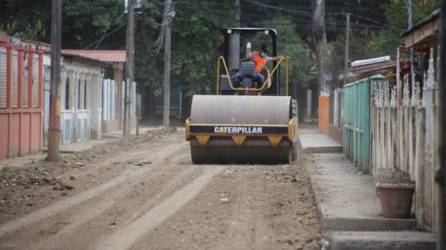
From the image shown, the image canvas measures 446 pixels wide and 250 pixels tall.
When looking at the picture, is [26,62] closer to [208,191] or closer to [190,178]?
[190,178]

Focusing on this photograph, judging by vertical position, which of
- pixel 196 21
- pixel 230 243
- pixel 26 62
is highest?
pixel 196 21

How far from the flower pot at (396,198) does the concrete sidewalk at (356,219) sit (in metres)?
0.16

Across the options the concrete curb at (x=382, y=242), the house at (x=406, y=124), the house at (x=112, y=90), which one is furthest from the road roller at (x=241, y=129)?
the house at (x=112, y=90)

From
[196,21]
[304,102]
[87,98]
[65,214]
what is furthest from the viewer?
[304,102]

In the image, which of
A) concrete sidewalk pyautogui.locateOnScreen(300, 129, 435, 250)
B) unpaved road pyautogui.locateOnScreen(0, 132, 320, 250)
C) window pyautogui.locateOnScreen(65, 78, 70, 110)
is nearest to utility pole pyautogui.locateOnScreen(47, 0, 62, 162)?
unpaved road pyautogui.locateOnScreen(0, 132, 320, 250)

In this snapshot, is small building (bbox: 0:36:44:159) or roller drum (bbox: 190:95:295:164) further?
small building (bbox: 0:36:44:159)

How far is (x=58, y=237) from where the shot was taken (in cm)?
1107

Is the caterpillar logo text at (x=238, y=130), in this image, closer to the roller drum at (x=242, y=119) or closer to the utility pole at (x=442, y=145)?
the roller drum at (x=242, y=119)

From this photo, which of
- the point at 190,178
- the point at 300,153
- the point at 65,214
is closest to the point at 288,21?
the point at 300,153

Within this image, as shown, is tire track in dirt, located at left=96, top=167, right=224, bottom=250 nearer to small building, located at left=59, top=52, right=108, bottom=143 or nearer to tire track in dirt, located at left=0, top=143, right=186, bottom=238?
tire track in dirt, located at left=0, top=143, right=186, bottom=238

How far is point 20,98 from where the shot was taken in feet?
82.0

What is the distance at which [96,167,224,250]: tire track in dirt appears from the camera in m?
10.7

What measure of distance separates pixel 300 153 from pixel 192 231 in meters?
15.2

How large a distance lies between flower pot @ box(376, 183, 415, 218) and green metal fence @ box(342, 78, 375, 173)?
6839mm
